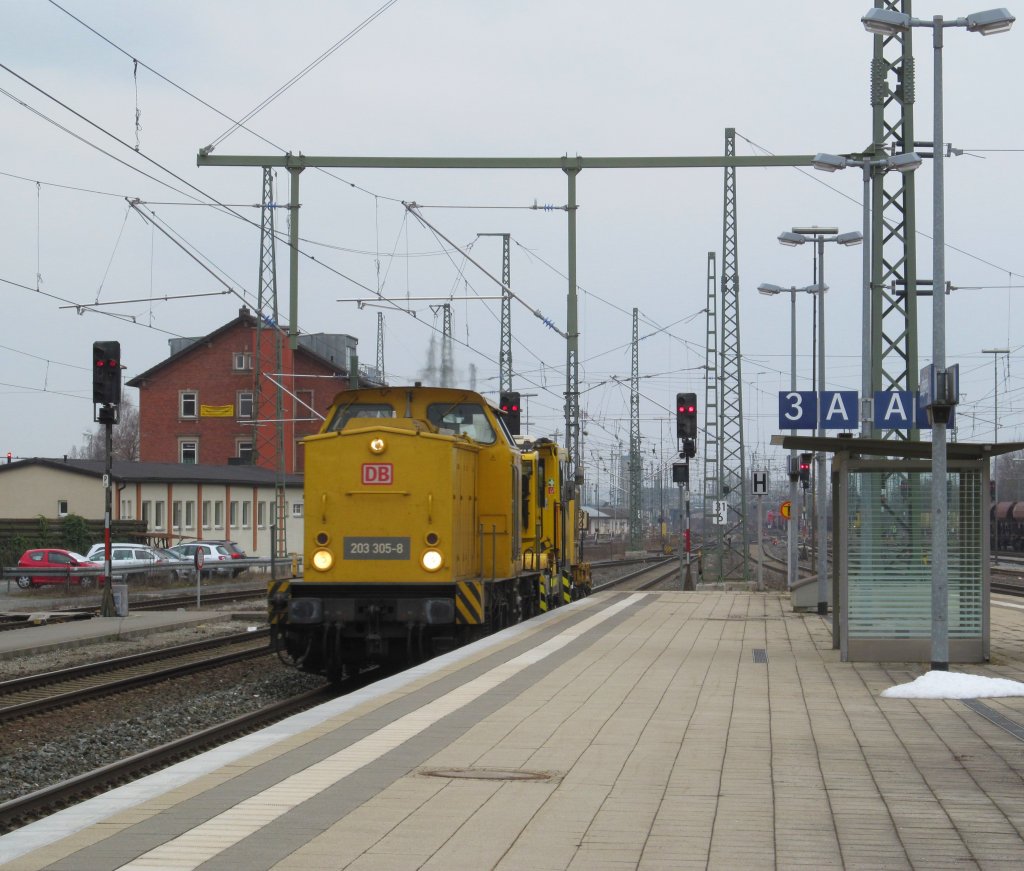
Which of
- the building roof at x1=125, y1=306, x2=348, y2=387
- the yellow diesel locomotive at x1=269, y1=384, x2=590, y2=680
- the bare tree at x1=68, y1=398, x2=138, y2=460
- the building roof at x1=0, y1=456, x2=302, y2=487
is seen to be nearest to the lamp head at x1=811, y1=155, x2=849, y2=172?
the yellow diesel locomotive at x1=269, y1=384, x2=590, y2=680

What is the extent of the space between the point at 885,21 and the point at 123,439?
116743 mm

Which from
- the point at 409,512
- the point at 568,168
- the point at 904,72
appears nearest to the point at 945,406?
the point at 409,512

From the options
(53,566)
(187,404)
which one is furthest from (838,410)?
(187,404)

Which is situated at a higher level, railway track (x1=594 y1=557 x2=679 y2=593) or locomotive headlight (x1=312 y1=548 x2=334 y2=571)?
locomotive headlight (x1=312 y1=548 x2=334 y2=571)

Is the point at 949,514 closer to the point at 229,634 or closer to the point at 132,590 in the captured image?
the point at 229,634

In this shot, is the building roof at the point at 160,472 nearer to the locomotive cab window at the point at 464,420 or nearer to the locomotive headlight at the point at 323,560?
the locomotive cab window at the point at 464,420

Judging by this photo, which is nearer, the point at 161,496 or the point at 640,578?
the point at 640,578

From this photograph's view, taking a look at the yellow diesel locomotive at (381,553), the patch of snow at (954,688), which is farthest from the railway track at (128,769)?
the patch of snow at (954,688)

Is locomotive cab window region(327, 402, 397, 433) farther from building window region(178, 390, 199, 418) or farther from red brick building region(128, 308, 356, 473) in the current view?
building window region(178, 390, 199, 418)

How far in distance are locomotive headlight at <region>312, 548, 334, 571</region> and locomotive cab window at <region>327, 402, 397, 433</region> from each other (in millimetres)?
1804

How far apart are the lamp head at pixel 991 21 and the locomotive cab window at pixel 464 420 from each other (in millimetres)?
7300

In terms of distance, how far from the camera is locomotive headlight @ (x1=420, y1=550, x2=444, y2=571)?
51.3ft

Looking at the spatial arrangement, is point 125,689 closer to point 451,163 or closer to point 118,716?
point 118,716

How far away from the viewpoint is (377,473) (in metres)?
15.7
